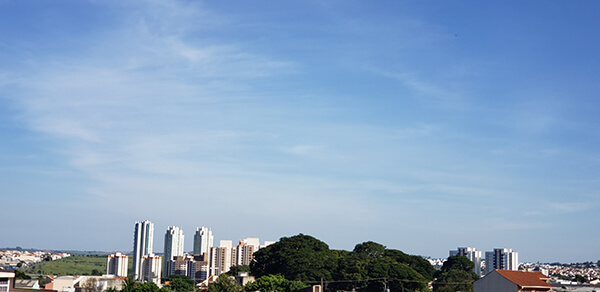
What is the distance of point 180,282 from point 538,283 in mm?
53730

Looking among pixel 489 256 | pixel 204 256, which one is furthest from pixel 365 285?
pixel 489 256

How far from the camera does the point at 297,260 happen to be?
69625 mm

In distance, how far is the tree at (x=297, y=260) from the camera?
6875 cm

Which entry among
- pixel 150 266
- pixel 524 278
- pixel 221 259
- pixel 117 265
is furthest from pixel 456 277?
pixel 150 266

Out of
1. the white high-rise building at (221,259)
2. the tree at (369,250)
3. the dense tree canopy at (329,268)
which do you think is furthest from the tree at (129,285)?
the white high-rise building at (221,259)

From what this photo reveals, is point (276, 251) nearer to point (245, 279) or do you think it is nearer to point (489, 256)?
point (245, 279)

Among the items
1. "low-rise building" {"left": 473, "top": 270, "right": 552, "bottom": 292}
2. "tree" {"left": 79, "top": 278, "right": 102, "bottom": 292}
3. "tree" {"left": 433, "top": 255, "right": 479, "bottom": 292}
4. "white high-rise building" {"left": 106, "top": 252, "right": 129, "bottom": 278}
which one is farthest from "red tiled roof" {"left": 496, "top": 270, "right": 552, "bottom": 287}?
"white high-rise building" {"left": 106, "top": 252, "right": 129, "bottom": 278}

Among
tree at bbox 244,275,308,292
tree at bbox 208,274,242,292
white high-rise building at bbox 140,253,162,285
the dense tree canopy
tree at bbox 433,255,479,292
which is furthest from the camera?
white high-rise building at bbox 140,253,162,285

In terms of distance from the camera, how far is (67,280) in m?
→ 68.1

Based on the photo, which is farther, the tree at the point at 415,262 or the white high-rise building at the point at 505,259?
the white high-rise building at the point at 505,259

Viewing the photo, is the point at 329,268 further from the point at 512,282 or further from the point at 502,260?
the point at 502,260

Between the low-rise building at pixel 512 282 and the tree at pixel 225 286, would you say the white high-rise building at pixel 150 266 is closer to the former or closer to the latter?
the tree at pixel 225 286

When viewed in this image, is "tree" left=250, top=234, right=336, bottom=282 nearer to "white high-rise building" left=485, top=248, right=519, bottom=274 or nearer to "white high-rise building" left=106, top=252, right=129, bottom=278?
"white high-rise building" left=106, top=252, right=129, bottom=278

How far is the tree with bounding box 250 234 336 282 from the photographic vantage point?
226ft
